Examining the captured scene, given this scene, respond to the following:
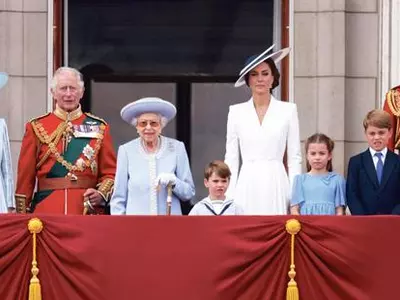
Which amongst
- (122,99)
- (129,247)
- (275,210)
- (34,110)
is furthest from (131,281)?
(122,99)

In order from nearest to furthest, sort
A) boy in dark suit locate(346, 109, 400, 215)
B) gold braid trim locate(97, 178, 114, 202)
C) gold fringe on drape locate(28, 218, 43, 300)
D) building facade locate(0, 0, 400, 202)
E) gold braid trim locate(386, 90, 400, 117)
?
gold fringe on drape locate(28, 218, 43, 300)
boy in dark suit locate(346, 109, 400, 215)
gold braid trim locate(97, 178, 114, 202)
gold braid trim locate(386, 90, 400, 117)
building facade locate(0, 0, 400, 202)

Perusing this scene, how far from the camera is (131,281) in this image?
11344mm

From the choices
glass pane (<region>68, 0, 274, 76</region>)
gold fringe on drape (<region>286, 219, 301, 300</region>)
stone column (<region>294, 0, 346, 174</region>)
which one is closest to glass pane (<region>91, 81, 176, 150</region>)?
glass pane (<region>68, 0, 274, 76</region>)

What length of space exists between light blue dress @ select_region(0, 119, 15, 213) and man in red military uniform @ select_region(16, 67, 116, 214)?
112 millimetres

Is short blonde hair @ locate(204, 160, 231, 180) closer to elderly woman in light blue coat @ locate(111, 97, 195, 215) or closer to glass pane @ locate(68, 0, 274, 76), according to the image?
elderly woman in light blue coat @ locate(111, 97, 195, 215)

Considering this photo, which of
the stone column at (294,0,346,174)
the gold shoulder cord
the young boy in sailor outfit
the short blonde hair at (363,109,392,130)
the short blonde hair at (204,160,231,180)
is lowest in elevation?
the young boy in sailor outfit

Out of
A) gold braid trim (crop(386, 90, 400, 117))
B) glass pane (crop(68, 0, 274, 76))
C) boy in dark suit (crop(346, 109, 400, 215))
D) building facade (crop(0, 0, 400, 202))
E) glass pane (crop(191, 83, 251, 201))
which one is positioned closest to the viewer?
boy in dark suit (crop(346, 109, 400, 215))

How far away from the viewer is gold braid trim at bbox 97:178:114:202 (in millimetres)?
Result: 12125

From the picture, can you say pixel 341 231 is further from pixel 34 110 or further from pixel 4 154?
pixel 34 110

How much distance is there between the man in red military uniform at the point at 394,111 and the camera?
12747 millimetres

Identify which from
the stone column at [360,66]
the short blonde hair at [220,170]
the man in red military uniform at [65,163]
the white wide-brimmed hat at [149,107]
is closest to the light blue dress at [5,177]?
the man in red military uniform at [65,163]

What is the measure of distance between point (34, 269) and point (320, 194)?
2023 millimetres

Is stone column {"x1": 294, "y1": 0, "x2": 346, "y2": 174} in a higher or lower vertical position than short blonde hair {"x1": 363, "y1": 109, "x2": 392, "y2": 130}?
higher

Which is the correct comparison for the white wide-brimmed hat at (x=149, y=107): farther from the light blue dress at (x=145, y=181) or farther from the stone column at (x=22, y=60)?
the stone column at (x=22, y=60)
